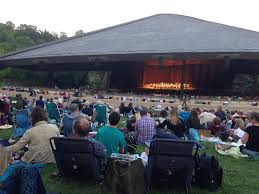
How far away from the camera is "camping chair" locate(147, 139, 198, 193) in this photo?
4727 mm

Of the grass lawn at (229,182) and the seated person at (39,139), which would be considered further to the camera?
the seated person at (39,139)

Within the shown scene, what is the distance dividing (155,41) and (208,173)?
2122 cm

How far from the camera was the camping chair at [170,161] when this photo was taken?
15.5 feet

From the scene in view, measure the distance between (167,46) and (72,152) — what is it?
19.0m

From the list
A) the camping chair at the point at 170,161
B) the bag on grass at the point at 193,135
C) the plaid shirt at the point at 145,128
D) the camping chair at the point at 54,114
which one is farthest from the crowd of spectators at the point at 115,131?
the camping chair at the point at 54,114

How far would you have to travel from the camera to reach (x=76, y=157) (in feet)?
16.4

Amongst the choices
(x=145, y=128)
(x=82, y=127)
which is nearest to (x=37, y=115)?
(x=82, y=127)

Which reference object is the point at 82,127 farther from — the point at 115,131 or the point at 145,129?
the point at 145,129

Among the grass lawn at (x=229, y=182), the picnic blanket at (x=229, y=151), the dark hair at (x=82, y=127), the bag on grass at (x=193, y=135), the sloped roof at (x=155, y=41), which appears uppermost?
the sloped roof at (x=155, y=41)

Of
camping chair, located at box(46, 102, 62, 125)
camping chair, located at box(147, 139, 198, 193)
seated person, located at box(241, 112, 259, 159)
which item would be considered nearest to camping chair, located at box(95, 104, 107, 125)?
camping chair, located at box(46, 102, 62, 125)

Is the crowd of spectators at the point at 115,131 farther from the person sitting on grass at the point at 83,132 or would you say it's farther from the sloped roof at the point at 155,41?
the sloped roof at the point at 155,41

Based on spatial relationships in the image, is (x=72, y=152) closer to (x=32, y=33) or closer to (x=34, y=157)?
(x=34, y=157)

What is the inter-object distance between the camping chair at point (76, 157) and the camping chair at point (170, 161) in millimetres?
702

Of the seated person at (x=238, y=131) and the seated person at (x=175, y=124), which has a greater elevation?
the seated person at (x=175, y=124)
